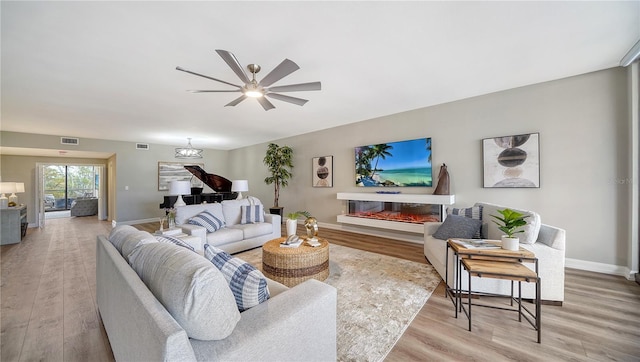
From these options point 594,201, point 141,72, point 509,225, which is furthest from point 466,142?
point 141,72

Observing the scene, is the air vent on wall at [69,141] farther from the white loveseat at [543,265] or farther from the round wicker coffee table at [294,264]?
the white loveseat at [543,265]

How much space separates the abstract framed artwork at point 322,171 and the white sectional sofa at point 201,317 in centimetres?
451

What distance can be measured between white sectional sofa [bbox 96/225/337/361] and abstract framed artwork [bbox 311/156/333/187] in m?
4.51

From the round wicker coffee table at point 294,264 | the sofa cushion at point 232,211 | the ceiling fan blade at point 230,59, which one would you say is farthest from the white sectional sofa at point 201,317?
the sofa cushion at point 232,211

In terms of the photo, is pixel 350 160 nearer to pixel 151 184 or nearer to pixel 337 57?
pixel 337 57

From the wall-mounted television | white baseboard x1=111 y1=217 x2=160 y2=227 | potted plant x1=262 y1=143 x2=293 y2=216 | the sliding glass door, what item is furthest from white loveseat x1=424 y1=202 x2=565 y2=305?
the sliding glass door

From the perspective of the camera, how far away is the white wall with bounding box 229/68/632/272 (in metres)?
2.90

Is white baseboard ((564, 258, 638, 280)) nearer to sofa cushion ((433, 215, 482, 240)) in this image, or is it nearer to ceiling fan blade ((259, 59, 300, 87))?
sofa cushion ((433, 215, 482, 240))

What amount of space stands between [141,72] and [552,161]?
217 inches

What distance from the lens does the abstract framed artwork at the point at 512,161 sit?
132 inches

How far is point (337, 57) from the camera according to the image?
8.41ft

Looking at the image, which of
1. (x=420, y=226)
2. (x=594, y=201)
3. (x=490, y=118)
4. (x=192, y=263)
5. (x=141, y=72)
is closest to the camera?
(x=192, y=263)

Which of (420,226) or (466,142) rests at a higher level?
(466,142)

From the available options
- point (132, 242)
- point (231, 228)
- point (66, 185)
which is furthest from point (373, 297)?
point (66, 185)
